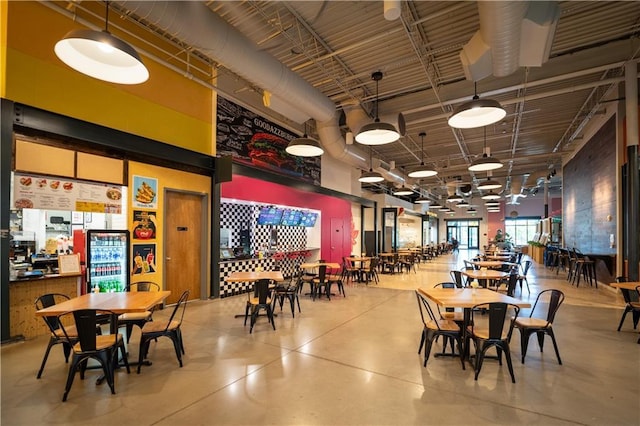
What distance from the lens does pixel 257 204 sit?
320 inches

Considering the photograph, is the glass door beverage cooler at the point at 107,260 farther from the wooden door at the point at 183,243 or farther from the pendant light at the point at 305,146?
the pendant light at the point at 305,146

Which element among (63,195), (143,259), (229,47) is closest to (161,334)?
(143,259)

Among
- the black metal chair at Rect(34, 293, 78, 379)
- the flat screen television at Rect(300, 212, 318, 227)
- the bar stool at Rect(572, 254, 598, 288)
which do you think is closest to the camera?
the black metal chair at Rect(34, 293, 78, 379)

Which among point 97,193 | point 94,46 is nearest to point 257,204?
point 97,193

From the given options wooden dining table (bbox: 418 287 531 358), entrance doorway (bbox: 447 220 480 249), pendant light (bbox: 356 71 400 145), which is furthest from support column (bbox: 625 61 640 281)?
entrance doorway (bbox: 447 220 480 249)

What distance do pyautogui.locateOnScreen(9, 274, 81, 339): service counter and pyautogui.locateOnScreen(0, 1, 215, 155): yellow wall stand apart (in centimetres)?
237

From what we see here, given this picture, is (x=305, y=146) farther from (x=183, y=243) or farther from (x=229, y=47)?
(x=183, y=243)

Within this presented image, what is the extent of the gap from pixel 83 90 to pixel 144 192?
178cm

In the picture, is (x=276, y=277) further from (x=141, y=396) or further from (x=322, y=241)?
(x=322, y=241)

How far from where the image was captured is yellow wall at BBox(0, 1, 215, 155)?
4051 millimetres

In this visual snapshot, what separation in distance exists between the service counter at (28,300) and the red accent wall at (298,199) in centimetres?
338

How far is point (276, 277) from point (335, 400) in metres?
2.87

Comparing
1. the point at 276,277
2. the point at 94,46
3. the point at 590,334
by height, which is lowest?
the point at 590,334

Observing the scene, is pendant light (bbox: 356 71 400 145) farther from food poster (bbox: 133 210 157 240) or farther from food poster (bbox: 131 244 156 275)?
food poster (bbox: 131 244 156 275)
